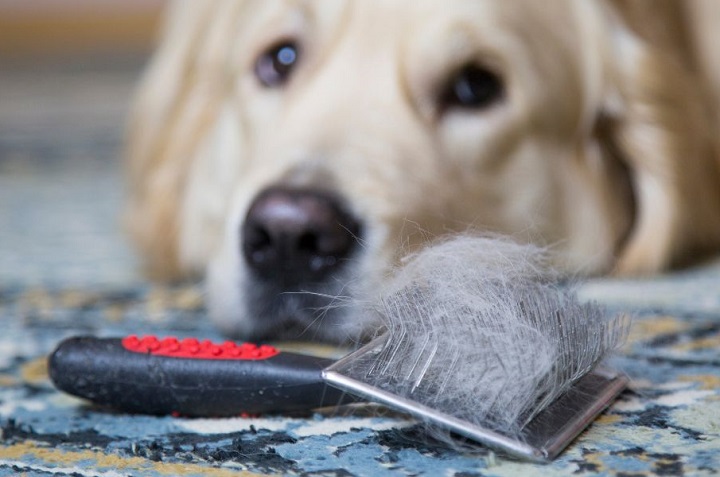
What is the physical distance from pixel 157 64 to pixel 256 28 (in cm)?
47

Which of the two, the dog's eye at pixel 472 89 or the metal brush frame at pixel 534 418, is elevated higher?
the dog's eye at pixel 472 89

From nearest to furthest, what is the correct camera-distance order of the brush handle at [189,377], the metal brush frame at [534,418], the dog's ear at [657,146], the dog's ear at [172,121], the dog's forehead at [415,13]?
the metal brush frame at [534,418]
the brush handle at [189,377]
the dog's forehead at [415,13]
the dog's ear at [657,146]
the dog's ear at [172,121]

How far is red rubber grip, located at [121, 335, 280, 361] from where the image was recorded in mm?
983

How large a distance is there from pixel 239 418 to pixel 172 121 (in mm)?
1215

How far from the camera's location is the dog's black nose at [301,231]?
1.26 m

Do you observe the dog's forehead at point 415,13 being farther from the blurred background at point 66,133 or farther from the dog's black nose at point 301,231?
the blurred background at point 66,133

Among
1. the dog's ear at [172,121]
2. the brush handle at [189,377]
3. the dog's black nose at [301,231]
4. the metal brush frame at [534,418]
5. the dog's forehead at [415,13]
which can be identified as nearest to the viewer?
the metal brush frame at [534,418]

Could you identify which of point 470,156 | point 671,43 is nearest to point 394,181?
point 470,156

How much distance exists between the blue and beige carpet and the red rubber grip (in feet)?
0.21

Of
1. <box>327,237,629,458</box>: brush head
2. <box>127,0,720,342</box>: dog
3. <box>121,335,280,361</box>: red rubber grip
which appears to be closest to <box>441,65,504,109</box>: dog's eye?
<box>127,0,720,342</box>: dog

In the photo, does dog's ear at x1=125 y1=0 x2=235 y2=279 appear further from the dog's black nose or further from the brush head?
the brush head

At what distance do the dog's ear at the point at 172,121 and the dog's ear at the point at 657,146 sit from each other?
75 cm

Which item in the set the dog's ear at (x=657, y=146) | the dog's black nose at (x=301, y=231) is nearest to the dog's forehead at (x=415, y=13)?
the dog's ear at (x=657, y=146)

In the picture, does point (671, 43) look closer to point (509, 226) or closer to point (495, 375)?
point (509, 226)
